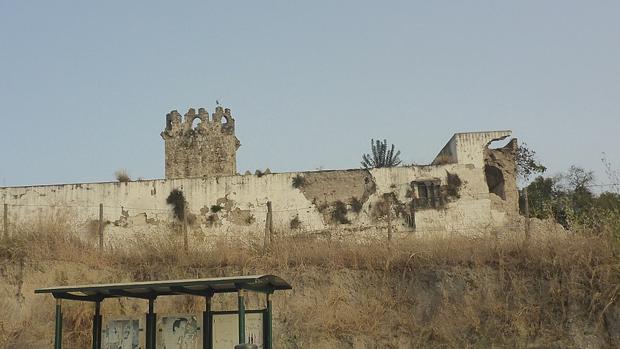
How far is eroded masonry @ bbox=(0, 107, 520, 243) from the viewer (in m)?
31.5

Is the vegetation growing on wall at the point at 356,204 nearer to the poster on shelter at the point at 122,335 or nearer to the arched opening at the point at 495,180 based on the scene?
the arched opening at the point at 495,180

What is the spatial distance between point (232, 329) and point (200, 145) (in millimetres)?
28269

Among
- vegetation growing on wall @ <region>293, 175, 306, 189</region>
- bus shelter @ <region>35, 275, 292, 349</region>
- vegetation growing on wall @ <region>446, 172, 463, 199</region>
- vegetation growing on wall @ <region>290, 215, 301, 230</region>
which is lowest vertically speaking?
bus shelter @ <region>35, 275, 292, 349</region>

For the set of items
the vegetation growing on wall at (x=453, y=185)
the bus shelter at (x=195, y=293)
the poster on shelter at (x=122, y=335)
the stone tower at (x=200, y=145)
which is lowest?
the poster on shelter at (x=122, y=335)

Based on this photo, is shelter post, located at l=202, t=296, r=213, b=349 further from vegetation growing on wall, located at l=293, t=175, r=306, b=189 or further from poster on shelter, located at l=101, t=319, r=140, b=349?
vegetation growing on wall, located at l=293, t=175, r=306, b=189

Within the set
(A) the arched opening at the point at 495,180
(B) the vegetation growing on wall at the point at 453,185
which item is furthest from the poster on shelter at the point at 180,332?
(A) the arched opening at the point at 495,180

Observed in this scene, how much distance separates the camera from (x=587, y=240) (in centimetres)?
2017

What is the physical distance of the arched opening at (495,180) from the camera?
33.3 metres

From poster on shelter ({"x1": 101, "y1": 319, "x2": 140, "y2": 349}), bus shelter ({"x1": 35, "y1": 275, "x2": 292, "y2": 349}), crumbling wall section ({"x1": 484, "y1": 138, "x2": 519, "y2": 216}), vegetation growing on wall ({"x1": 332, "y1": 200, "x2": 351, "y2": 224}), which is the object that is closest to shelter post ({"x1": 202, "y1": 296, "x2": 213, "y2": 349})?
bus shelter ({"x1": 35, "y1": 275, "x2": 292, "y2": 349})

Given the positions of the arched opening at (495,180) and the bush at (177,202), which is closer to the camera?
the bush at (177,202)

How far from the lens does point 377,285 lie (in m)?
21.1

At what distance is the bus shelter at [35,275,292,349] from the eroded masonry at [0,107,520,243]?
16.2 metres

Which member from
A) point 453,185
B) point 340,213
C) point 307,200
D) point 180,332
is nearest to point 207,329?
point 180,332

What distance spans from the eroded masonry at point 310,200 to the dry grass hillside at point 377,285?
28.2 ft
